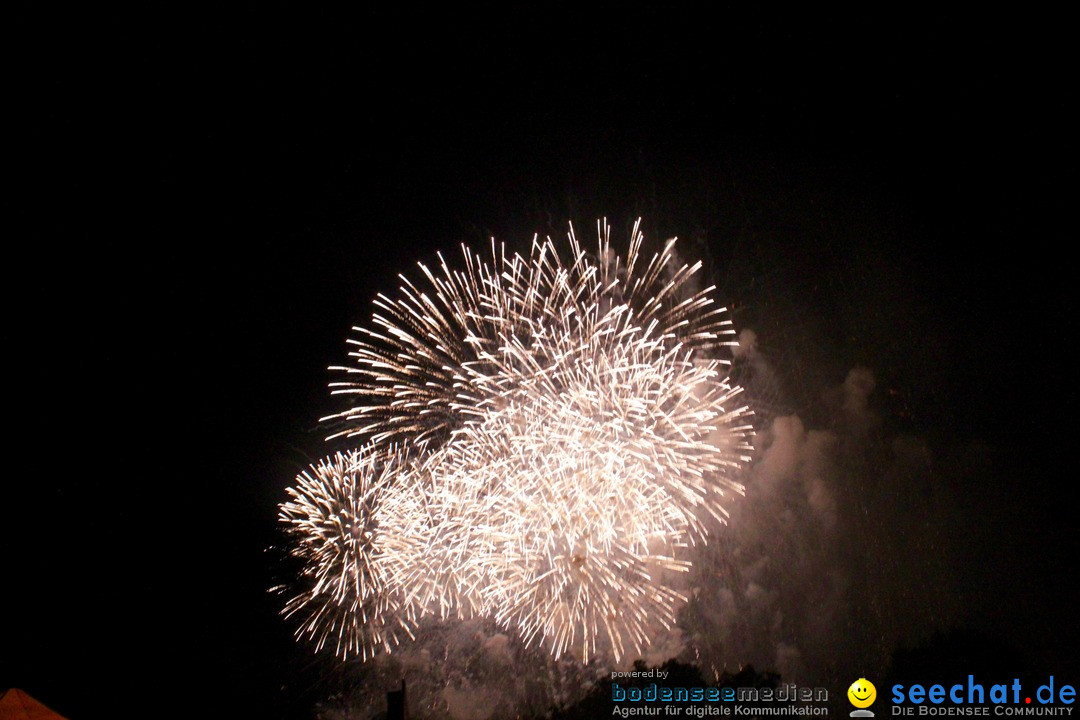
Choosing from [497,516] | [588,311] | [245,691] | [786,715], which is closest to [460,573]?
[497,516]

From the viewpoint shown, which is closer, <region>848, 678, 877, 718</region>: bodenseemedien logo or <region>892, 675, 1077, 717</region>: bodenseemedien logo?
<region>892, 675, 1077, 717</region>: bodenseemedien logo

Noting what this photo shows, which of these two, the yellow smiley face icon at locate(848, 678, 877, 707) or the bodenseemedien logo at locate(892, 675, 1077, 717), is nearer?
the bodenseemedien logo at locate(892, 675, 1077, 717)

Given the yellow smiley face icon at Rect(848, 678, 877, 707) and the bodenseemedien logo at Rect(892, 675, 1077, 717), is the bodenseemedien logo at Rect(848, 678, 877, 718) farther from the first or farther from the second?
the bodenseemedien logo at Rect(892, 675, 1077, 717)

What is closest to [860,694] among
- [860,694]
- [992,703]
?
[860,694]

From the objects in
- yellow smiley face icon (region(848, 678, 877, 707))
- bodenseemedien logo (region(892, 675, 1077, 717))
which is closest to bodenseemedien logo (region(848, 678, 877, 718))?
yellow smiley face icon (region(848, 678, 877, 707))

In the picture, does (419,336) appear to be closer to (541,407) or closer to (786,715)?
(541,407)

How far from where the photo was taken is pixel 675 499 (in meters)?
13.8

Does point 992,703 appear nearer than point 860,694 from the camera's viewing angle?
Yes

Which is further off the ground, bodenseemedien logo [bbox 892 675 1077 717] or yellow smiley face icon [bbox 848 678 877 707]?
yellow smiley face icon [bbox 848 678 877 707]

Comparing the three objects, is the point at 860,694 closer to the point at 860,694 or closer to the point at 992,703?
the point at 860,694

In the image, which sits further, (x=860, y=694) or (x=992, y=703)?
(x=860, y=694)

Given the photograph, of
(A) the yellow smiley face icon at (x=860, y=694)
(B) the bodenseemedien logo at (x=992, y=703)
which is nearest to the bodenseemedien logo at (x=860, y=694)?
(A) the yellow smiley face icon at (x=860, y=694)

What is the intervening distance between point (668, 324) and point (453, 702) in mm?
26423

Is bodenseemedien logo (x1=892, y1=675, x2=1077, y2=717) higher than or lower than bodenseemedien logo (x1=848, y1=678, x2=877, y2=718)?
lower
